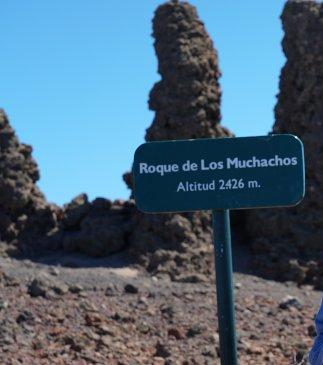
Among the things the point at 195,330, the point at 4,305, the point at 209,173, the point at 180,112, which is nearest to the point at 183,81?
the point at 180,112

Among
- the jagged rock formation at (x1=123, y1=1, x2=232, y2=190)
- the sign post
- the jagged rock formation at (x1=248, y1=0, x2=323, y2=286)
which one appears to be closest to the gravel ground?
the jagged rock formation at (x1=248, y1=0, x2=323, y2=286)

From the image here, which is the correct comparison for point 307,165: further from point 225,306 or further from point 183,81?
point 225,306

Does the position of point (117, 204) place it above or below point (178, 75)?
below

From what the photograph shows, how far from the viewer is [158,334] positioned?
1055cm

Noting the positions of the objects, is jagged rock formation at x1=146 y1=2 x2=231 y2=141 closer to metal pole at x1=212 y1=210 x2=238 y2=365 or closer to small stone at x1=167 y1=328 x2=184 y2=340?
small stone at x1=167 y1=328 x2=184 y2=340

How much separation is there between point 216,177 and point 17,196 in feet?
33.4

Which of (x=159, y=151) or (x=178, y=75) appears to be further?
(x=178, y=75)

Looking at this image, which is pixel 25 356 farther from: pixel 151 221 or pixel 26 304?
pixel 151 221

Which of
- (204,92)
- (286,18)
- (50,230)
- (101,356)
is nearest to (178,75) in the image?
(204,92)

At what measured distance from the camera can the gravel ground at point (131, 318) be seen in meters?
9.54

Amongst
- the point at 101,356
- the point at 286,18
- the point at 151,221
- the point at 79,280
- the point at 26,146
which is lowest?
the point at 101,356

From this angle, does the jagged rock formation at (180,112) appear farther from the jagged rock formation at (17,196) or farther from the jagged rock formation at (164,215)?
the jagged rock formation at (17,196)

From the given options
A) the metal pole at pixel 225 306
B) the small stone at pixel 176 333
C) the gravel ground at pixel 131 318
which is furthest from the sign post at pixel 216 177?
the small stone at pixel 176 333

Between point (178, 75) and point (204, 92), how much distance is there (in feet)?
1.74
